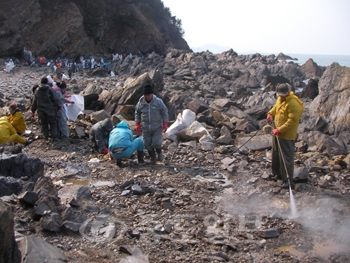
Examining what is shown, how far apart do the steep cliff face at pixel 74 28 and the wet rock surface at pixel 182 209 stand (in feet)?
100

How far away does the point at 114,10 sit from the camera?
50.9 m

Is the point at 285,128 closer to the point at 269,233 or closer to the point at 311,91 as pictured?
the point at 269,233

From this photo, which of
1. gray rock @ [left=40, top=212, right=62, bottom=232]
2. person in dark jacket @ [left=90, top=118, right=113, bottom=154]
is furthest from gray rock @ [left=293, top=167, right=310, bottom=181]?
gray rock @ [left=40, top=212, right=62, bottom=232]

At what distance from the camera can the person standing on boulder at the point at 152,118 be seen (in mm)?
7078

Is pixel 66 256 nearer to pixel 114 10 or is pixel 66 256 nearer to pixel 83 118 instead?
pixel 83 118

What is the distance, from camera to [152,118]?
7.10 metres

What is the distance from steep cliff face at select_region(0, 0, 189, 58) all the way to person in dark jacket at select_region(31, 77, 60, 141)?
27.5 meters

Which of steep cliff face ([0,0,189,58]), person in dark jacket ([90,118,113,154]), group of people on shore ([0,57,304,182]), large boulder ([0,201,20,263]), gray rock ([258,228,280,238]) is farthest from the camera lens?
steep cliff face ([0,0,189,58])

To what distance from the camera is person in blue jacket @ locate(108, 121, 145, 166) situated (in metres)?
6.87

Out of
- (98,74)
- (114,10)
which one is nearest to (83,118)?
(98,74)

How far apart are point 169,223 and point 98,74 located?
26.6 meters

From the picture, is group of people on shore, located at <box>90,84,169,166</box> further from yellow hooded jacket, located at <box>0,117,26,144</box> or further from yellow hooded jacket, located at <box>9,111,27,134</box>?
yellow hooded jacket, located at <box>9,111,27,134</box>

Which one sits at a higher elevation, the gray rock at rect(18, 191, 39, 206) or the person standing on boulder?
the person standing on boulder

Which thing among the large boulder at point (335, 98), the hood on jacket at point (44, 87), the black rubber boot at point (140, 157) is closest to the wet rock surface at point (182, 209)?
the black rubber boot at point (140, 157)
